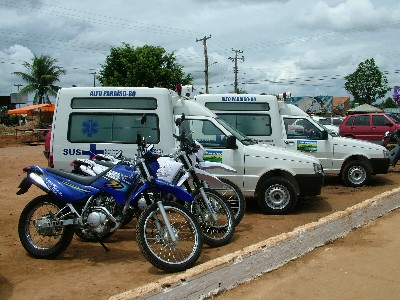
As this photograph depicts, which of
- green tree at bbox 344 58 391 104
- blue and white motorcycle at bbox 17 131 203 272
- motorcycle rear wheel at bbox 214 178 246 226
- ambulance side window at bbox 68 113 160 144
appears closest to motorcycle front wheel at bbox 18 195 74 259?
blue and white motorcycle at bbox 17 131 203 272

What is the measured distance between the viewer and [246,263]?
4613 mm

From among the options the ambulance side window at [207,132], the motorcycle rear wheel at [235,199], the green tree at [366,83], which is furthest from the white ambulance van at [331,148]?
Result: the green tree at [366,83]

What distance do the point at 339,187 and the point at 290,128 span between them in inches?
73.3

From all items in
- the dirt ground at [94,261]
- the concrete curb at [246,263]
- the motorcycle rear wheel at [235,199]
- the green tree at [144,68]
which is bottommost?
the dirt ground at [94,261]

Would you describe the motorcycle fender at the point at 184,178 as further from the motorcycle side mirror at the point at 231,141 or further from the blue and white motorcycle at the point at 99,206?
the motorcycle side mirror at the point at 231,141

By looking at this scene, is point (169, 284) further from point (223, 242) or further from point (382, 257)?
point (382, 257)

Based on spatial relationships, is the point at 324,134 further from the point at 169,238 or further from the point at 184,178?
the point at 169,238

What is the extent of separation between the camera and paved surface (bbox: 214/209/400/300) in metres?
4.28

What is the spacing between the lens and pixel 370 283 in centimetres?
453

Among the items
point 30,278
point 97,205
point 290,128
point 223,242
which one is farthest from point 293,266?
point 290,128

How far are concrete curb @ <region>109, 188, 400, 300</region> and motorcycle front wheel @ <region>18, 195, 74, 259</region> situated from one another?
5.78 feet

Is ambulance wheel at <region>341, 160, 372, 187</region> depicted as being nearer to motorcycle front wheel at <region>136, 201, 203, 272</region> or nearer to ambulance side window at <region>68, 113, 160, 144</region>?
ambulance side window at <region>68, 113, 160, 144</region>

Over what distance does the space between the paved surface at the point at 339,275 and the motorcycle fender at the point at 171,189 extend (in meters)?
1.23

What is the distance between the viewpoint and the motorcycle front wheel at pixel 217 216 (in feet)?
19.6
